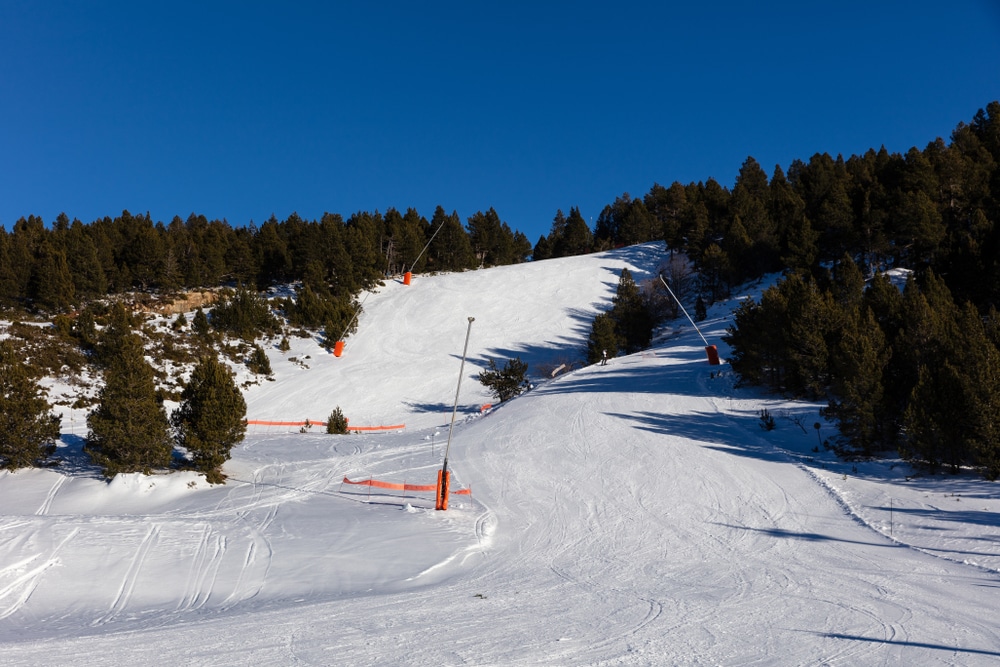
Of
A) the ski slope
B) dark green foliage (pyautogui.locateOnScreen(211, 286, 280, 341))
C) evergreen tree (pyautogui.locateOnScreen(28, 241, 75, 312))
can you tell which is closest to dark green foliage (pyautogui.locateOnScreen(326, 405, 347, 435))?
the ski slope

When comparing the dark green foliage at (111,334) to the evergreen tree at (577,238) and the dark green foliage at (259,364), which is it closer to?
the dark green foliage at (259,364)

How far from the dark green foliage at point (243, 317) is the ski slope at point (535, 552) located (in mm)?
24958

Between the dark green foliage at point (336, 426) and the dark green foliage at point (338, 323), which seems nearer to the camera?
the dark green foliage at point (336, 426)

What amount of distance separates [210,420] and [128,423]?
2468 millimetres

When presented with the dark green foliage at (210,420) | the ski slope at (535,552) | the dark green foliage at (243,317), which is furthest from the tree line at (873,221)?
the dark green foliage at (243,317)

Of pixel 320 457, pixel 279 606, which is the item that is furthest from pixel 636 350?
pixel 279 606

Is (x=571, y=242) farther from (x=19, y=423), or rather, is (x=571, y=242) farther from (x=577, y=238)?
(x=19, y=423)

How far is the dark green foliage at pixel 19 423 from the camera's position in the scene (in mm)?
20500

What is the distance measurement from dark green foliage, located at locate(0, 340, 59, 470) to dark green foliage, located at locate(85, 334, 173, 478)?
2935 millimetres

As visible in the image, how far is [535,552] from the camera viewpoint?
40.3ft

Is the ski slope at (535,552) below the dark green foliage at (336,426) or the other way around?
below

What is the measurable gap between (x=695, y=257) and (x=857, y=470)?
52.8 m

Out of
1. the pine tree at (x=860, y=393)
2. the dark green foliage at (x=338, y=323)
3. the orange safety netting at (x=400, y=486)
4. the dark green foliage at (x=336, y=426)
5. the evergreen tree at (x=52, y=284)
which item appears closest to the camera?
the pine tree at (x=860, y=393)

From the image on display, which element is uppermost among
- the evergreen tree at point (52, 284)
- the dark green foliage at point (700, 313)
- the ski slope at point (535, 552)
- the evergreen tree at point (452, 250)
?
the evergreen tree at point (452, 250)
